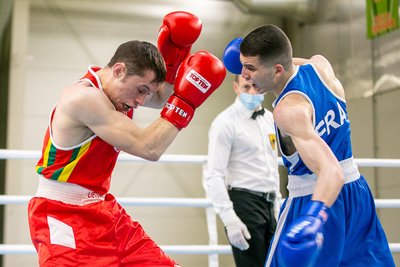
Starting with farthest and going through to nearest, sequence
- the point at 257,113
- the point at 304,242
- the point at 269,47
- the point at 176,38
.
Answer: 1. the point at 257,113
2. the point at 176,38
3. the point at 269,47
4. the point at 304,242

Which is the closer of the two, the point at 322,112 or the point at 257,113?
the point at 322,112

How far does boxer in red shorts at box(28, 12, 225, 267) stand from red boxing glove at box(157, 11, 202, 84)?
335mm

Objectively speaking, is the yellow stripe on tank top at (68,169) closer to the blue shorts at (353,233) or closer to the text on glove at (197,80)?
the text on glove at (197,80)

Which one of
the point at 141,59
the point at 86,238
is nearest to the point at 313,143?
the point at 141,59

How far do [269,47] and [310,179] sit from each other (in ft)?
1.71

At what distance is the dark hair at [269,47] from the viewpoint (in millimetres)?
2428

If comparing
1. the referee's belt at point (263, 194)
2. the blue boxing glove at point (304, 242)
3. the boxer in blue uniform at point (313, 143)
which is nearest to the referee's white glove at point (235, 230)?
the referee's belt at point (263, 194)

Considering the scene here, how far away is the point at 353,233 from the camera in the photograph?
235 centimetres

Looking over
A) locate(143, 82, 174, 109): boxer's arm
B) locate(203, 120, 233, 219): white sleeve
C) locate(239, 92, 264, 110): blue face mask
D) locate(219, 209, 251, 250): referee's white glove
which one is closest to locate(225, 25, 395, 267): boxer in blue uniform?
locate(143, 82, 174, 109): boxer's arm

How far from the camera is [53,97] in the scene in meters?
7.98

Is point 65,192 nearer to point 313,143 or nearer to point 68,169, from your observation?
point 68,169

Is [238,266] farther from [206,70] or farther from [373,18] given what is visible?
[373,18]

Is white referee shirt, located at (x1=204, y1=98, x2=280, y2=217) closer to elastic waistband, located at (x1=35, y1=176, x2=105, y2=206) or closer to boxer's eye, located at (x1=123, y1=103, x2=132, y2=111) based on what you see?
boxer's eye, located at (x1=123, y1=103, x2=132, y2=111)

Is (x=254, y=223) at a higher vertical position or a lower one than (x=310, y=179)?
lower
